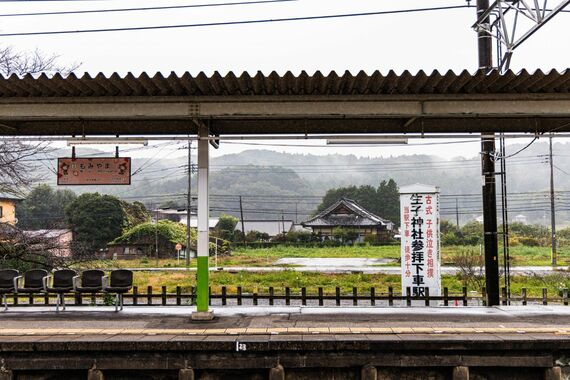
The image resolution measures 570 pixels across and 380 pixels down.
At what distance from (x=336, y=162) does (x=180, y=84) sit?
549ft

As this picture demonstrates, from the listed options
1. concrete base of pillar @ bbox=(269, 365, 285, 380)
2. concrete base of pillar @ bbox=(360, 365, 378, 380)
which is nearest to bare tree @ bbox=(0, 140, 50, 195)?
concrete base of pillar @ bbox=(269, 365, 285, 380)

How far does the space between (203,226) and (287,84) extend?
2.65 m

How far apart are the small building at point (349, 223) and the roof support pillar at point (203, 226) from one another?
159ft

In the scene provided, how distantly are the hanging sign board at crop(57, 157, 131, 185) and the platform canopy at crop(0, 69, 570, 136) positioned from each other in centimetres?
91

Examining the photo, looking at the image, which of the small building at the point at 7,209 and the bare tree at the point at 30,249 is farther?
the small building at the point at 7,209

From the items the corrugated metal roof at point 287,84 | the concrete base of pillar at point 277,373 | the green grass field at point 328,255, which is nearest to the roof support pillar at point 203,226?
the corrugated metal roof at point 287,84

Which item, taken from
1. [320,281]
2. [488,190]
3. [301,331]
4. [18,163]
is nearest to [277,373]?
[301,331]

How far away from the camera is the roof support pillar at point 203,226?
8252 millimetres

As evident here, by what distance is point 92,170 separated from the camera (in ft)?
28.6

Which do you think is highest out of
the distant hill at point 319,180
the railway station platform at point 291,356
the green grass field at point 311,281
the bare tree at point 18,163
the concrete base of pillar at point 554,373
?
the distant hill at point 319,180

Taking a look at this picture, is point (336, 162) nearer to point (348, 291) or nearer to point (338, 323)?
point (348, 291)

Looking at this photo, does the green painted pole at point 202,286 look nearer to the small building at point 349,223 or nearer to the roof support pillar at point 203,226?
the roof support pillar at point 203,226

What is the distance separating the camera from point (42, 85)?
7.47 metres

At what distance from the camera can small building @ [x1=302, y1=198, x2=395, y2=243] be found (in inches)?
2231
